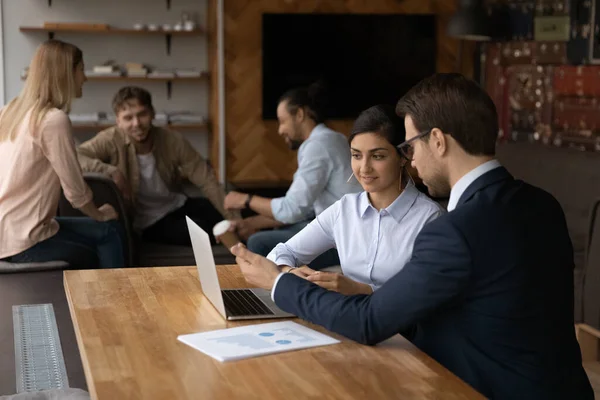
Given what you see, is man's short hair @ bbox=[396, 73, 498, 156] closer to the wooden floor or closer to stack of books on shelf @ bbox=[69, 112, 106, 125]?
the wooden floor

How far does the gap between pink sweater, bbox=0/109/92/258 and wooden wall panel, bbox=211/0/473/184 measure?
3.61 metres

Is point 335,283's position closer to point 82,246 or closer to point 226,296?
point 226,296

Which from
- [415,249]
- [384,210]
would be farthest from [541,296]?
[384,210]

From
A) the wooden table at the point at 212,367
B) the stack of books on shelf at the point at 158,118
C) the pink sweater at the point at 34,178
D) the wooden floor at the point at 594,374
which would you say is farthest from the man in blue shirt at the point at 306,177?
the stack of books on shelf at the point at 158,118

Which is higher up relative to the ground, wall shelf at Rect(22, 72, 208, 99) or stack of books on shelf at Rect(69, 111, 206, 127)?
wall shelf at Rect(22, 72, 208, 99)

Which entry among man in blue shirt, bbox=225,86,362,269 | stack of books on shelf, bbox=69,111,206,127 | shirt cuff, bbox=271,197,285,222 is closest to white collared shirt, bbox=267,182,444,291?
man in blue shirt, bbox=225,86,362,269

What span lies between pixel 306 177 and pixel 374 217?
1.53 metres

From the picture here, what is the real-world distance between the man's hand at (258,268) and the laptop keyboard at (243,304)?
6 centimetres

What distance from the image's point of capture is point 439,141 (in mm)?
1845

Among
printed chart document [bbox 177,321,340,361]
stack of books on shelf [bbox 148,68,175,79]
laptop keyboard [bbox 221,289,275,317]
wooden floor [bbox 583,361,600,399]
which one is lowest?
wooden floor [bbox 583,361,600,399]

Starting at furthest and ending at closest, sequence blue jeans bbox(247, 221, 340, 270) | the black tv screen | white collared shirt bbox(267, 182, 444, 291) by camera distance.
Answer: the black tv screen, blue jeans bbox(247, 221, 340, 270), white collared shirt bbox(267, 182, 444, 291)

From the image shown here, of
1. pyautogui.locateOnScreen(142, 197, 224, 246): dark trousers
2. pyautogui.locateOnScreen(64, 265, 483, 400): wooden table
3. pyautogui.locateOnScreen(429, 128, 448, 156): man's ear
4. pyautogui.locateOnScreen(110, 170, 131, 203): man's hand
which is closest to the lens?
pyautogui.locateOnScreen(64, 265, 483, 400): wooden table

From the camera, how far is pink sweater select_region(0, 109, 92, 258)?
12.4ft

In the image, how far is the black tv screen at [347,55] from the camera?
7492 mm
